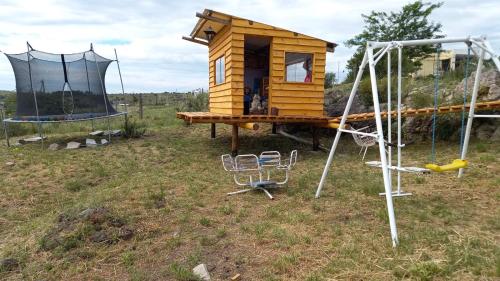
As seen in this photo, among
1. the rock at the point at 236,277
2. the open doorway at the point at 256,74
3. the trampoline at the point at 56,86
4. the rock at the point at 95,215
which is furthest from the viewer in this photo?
the open doorway at the point at 256,74

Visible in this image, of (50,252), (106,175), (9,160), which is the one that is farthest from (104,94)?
(50,252)

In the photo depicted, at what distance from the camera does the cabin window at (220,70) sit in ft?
29.2

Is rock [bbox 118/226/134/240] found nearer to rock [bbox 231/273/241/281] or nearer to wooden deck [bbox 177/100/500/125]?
rock [bbox 231/273/241/281]

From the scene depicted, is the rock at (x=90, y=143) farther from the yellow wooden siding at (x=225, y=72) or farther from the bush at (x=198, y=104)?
the bush at (x=198, y=104)

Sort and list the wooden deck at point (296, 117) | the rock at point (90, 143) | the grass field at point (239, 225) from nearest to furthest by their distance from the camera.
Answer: the grass field at point (239, 225)
the wooden deck at point (296, 117)
the rock at point (90, 143)

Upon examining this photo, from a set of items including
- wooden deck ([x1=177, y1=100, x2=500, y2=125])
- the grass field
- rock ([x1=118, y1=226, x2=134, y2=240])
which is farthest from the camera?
wooden deck ([x1=177, y1=100, x2=500, y2=125])

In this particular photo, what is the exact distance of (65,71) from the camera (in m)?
10.2

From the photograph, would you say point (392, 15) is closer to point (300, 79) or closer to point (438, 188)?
point (300, 79)

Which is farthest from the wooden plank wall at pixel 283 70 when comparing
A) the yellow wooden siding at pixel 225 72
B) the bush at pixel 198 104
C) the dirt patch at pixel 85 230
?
the bush at pixel 198 104

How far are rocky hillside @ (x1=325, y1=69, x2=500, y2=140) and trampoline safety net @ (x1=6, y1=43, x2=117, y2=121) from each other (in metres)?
7.00

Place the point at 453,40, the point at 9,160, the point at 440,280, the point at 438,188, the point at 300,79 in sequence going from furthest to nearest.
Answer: the point at 300,79, the point at 9,160, the point at 438,188, the point at 453,40, the point at 440,280

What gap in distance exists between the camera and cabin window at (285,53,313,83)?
8.40m

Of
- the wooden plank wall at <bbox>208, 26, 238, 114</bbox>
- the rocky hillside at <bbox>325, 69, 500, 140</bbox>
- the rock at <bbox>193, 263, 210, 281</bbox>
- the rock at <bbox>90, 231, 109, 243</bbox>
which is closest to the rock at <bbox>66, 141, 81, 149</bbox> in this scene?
the wooden plank wall at <bbox>208, 26, 238, 114</bbox>

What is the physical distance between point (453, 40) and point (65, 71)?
9.85 m
